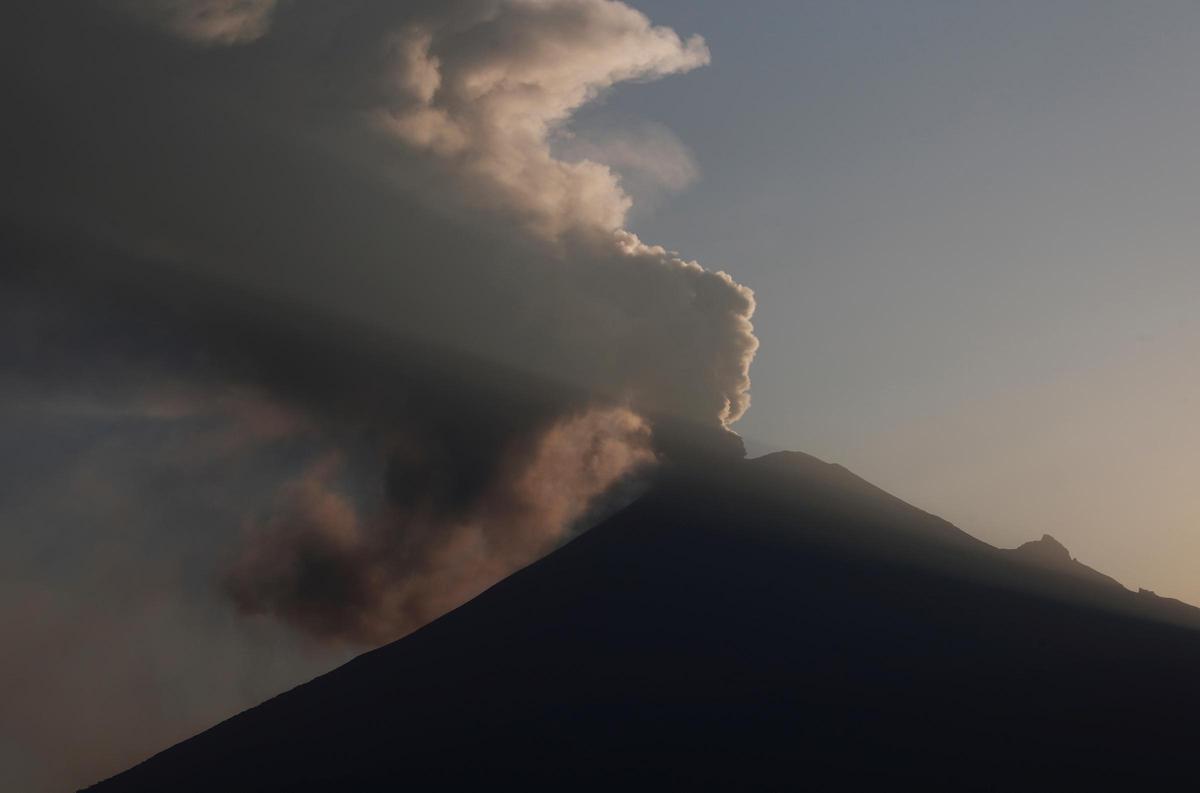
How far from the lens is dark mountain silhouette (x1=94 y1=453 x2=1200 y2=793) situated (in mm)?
75625

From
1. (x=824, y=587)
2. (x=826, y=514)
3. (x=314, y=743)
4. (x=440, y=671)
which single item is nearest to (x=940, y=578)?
(x=824, y=587)

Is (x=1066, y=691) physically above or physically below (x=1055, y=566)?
below

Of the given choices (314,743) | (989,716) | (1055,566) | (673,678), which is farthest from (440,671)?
(1055,566)

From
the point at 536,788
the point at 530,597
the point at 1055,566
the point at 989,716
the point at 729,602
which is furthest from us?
the point at 1055,566

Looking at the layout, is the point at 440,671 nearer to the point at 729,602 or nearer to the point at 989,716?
the point at 729,602

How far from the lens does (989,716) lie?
80.0 meters

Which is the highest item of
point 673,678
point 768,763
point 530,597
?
point 530,597

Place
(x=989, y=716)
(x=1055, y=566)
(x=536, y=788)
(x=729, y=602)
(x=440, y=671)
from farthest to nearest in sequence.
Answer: (x=1055, y=566)
(x=729, y=602)
(x=440, y=671)
(x=989, y=716)
(x=536, y=788)

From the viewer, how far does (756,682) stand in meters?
88.1

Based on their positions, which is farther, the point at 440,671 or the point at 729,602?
the point at 729,602

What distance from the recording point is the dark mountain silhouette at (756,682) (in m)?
75.6

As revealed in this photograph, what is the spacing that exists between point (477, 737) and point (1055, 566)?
74577mm

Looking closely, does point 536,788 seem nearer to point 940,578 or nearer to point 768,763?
point 768,763

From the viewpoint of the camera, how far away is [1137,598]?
114 metres
